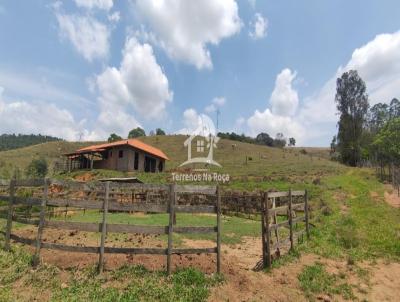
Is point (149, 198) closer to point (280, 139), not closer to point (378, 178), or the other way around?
point (378, 178)

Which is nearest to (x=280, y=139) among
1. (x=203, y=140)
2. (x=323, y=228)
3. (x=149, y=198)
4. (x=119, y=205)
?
(x=203, y=140)

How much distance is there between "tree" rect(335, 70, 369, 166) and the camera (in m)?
53.0

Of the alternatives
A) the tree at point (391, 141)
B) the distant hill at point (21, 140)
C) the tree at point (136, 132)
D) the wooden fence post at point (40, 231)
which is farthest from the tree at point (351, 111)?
the distant hill at point (21, 140)

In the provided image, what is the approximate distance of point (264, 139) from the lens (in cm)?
11525

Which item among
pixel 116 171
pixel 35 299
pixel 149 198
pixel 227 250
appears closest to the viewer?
pixel 35 299

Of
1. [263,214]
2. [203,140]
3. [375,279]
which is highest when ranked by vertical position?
[203,140]

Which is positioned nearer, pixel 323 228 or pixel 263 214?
pixel 263 214

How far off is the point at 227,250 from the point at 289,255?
2231mm

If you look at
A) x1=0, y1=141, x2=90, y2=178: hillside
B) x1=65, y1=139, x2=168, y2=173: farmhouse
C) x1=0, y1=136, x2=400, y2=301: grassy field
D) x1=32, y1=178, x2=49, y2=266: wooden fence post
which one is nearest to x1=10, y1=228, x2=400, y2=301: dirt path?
Answer: x1=0, y1=136, x2=400, y2=301: grassy field

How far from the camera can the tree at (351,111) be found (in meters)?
53.0

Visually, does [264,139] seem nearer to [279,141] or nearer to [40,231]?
[279,141]

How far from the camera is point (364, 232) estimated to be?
43.3 feet

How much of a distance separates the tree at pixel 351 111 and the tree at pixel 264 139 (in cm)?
5624

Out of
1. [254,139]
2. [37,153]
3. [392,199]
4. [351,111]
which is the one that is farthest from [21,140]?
[392,199]
